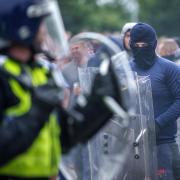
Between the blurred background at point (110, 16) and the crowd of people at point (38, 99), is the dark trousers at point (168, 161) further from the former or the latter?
the blurred background at point (110, 16)

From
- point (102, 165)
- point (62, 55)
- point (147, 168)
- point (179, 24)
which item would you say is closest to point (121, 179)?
point (147, 168)

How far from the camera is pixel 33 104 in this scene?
171 inches

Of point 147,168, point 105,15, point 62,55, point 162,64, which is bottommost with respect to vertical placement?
point 105,15

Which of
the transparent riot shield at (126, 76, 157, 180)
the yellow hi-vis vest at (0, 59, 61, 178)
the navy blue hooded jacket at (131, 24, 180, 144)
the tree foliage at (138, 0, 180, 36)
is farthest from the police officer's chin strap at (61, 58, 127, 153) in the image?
the tree foliage at (138, 0, 180, 36)

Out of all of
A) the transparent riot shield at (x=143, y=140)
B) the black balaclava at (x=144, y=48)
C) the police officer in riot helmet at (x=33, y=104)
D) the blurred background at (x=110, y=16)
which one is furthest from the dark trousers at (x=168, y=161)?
the blurred background at (x=110, y=16)

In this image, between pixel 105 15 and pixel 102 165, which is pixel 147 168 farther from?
pixel 105 15

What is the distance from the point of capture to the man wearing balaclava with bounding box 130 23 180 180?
8.30 metres

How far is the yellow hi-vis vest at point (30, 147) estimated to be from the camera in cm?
436

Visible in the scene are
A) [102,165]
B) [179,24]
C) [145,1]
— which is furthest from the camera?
[145,1]

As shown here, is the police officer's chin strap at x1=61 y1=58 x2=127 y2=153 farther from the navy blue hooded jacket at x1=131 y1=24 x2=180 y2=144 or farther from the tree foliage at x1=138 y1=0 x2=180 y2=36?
the tree foliage at x1=138 y1=0 x2=180 y2=36

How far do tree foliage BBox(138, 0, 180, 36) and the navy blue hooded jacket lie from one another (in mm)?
36012

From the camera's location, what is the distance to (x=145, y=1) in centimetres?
5488

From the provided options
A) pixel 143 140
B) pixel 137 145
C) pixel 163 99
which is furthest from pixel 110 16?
pixel 137 145

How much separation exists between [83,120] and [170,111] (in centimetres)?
378
